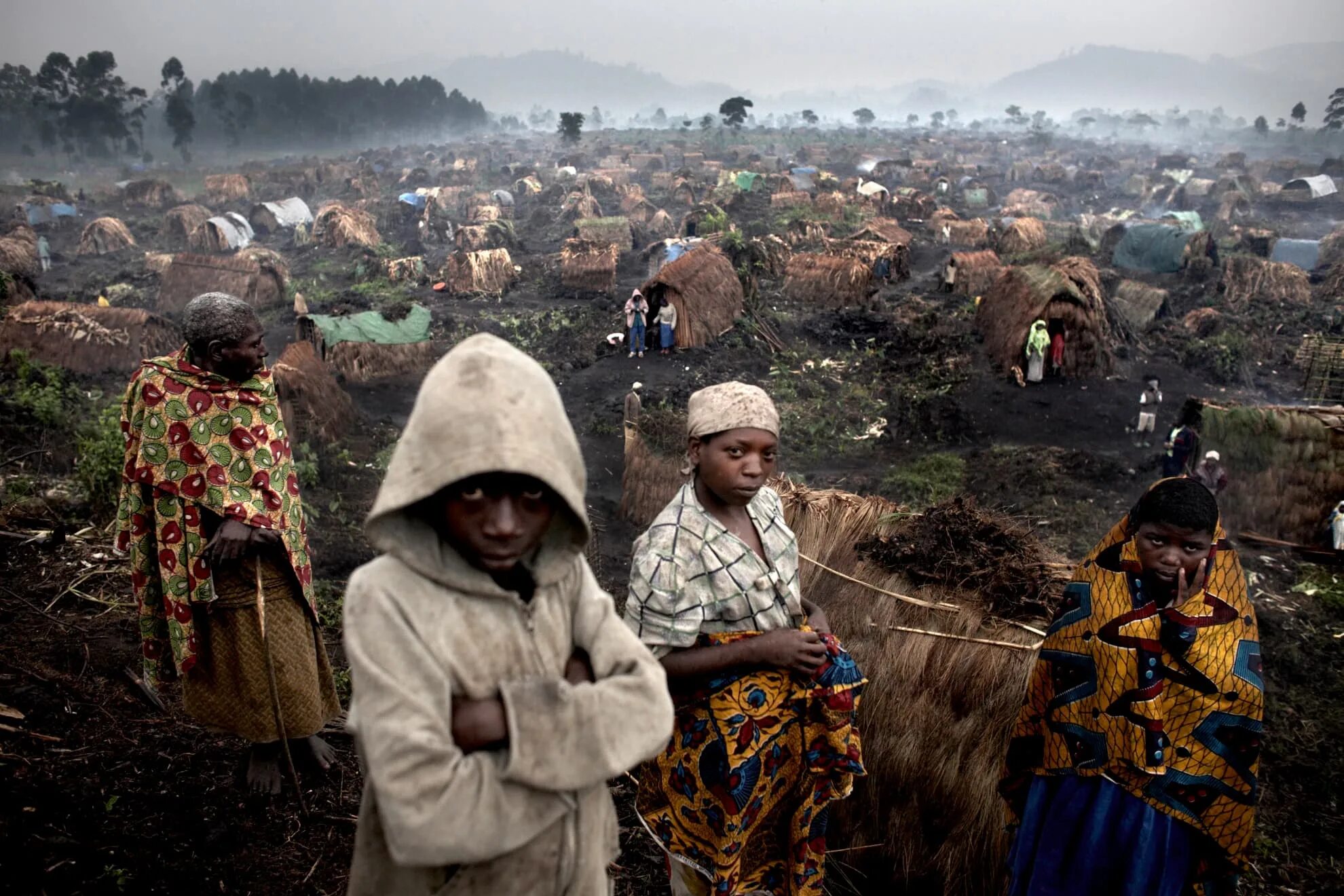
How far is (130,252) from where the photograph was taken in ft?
86.6

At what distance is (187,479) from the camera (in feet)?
8.48

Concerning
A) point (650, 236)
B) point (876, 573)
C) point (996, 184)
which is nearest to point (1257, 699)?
point (876, 573)

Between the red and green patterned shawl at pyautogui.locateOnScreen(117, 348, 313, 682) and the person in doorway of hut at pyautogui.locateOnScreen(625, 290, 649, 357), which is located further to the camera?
the person in doorway of hut at pyautogui.locateOnScreen(625, 290, 649, 357)

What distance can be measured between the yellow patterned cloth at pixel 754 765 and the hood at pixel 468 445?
3.33ft

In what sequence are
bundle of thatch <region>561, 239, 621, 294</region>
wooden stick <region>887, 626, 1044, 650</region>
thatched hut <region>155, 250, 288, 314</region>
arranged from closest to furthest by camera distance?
wooden stick <region>887, 626, 1044, 650</region> < thatched hut <region>155, 250, 288, 314</region> < bundle of thatch <region>561, 239, 621, 294</region>

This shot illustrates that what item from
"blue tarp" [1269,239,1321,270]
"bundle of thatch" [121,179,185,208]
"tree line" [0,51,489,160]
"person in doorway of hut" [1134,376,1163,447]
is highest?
"tree line" [0,51,489,160]

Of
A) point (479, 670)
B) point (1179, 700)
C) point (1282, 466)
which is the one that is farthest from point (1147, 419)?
point (479, 670)

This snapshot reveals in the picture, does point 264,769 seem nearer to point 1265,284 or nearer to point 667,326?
point 667,326

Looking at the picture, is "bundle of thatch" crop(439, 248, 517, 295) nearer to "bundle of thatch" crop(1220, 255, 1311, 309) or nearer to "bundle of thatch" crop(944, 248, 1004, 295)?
"bundle of thatch" crop(944, 248, 1004, 295)

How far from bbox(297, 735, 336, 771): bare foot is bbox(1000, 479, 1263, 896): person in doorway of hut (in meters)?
2.67

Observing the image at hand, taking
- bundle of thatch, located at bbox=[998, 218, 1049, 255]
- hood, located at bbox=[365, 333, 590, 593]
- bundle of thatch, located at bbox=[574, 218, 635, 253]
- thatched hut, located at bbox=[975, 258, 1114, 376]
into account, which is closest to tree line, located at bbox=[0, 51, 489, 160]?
bundle of thatch, located at bbox=[574, 218, 635, 253]

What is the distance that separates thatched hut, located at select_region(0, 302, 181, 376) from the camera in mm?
12430

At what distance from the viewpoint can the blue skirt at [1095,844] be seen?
2.08 m

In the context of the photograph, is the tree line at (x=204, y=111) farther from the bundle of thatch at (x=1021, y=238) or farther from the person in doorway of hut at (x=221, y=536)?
the person in doorway of hut at (x=221, y=536)
